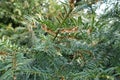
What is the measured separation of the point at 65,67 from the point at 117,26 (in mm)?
196

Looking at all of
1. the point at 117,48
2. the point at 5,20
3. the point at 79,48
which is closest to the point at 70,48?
the point at 79,48

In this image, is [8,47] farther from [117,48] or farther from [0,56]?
[117,48]

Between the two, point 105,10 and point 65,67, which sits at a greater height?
point 105,10

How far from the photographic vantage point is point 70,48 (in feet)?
2.95

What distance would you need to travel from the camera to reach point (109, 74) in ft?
2.46

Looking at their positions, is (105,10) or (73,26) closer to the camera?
Answer: (73,26)

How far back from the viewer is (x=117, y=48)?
0.92 meters

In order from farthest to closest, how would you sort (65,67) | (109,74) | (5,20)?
(5,20), (65,67), (109,74)

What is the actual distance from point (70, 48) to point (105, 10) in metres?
0.18

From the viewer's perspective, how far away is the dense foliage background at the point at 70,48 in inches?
30.8

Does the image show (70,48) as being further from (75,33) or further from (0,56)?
(0,56)

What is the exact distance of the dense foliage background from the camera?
78 centimetres

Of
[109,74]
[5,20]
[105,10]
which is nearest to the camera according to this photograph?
[109,74]

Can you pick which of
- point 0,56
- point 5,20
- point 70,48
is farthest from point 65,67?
point 5,20
